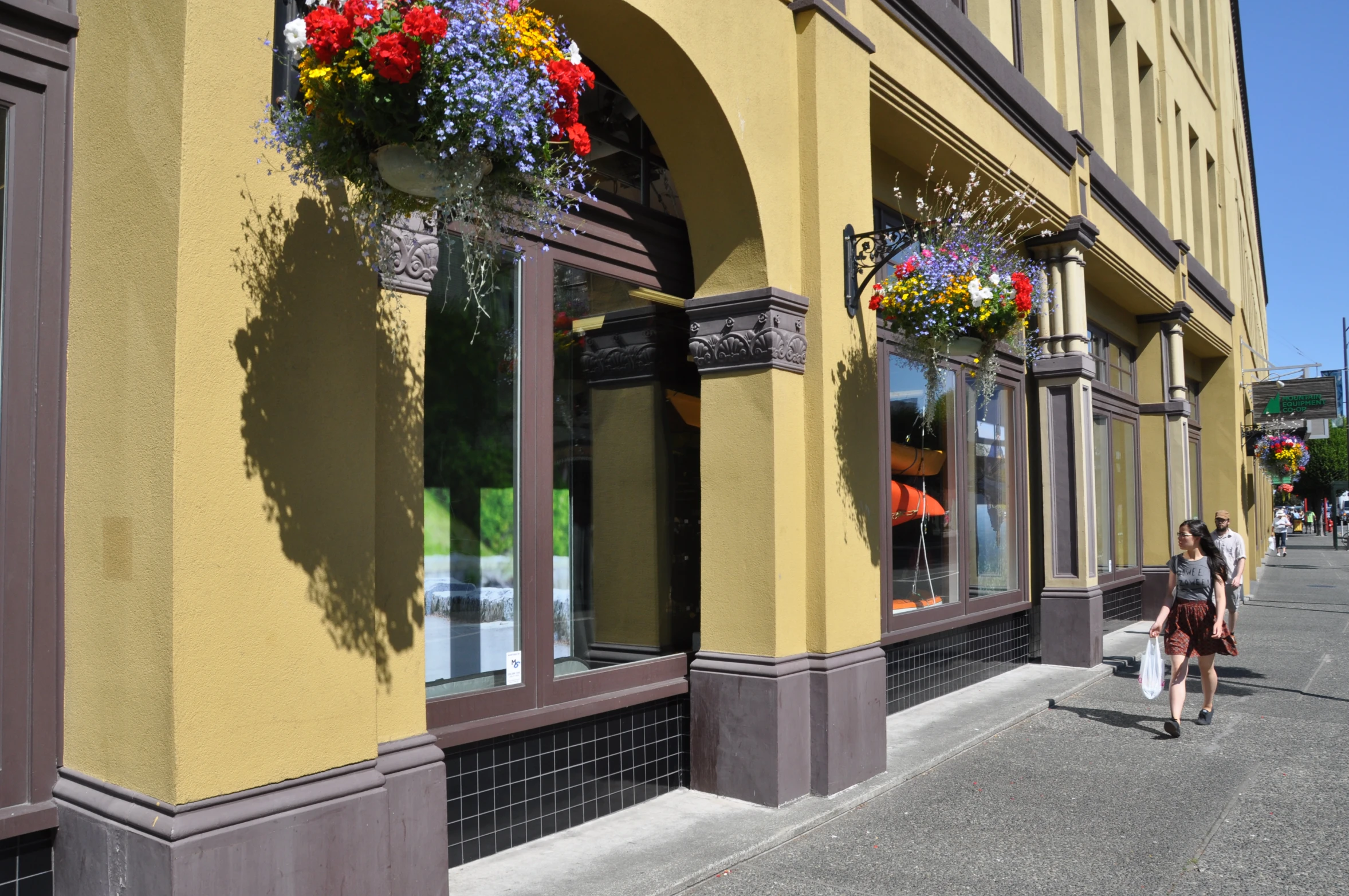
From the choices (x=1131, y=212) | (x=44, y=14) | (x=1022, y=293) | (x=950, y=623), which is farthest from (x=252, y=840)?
(x=1131, y=212)

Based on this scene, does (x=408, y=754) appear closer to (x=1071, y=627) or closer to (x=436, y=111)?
(x=436, y=111)

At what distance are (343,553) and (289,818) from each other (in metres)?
0.93

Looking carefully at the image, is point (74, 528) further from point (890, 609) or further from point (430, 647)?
point (890, 609)

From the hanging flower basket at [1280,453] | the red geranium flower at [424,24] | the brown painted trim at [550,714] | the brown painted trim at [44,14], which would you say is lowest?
the brown painted trim at [550,714]

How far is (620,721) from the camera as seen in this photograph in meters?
6.12

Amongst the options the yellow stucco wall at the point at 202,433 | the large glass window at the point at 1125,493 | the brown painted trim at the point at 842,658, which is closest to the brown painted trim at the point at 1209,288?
the large glass window at the point at 1125,493

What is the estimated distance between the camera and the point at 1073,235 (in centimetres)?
1184

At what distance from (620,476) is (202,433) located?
3.46 meters

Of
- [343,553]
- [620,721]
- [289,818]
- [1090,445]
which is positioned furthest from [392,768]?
[1090,445]

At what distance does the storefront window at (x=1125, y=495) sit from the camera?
51.1 ft

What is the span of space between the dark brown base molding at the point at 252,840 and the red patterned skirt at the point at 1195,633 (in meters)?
6.82

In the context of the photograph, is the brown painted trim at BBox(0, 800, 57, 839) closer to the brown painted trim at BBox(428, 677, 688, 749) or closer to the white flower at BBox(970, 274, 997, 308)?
the brown painted trim at BBox(428, 677, 688, 749)

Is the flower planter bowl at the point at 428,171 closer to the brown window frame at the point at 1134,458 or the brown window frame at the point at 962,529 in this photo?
the brown window frame at the point at 962,529

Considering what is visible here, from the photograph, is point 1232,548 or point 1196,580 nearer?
point 1196,580
